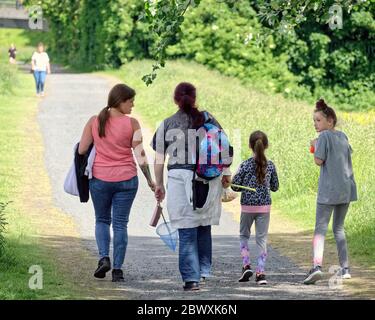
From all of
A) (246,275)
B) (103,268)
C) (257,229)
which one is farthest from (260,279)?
(103,268)

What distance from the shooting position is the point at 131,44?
42.5m

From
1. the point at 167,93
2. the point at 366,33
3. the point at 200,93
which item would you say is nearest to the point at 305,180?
the point at 200,93

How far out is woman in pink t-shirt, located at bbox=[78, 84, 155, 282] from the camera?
34.2 feet

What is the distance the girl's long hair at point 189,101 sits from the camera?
995 centimetres

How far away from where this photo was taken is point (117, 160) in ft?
34.2

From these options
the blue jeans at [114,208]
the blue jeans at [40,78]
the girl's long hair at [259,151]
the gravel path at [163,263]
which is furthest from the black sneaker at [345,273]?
the blue jeans at [40,78]

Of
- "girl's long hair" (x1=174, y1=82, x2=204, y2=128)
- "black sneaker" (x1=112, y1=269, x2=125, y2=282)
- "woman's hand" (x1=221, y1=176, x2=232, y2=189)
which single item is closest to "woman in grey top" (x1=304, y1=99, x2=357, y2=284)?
"woman's hand" (x1=221, y1=176, x2=232, y2=189)

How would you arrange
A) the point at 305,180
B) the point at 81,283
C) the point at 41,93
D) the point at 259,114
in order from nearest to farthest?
the point at 81,283, the point at 305,180, the point at 259,114, the point at 41,93

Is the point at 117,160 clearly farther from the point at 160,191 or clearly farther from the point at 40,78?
the point at 40,78

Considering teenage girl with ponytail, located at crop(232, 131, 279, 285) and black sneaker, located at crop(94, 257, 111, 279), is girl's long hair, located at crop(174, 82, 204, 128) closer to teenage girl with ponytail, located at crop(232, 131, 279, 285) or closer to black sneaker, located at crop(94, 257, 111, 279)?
teenage girl with ponytail, located at crop(232, 131, 279, 285)

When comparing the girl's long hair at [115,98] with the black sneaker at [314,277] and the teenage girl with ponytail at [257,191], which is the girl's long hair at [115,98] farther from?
the black sneaker at [314,277]

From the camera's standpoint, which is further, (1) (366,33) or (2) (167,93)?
(1) (366,33)
